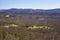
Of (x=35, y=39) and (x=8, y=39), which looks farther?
(x=35, y=39)

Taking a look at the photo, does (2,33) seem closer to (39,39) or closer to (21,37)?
(21,37)

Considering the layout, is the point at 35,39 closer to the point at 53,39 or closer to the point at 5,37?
the point at 53,39

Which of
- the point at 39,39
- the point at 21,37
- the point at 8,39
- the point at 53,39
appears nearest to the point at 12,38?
the point at 8,39

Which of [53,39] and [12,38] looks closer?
[12,38]

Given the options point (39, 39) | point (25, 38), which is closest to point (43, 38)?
point (39, 39)

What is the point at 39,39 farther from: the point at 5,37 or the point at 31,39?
the point at 5,37

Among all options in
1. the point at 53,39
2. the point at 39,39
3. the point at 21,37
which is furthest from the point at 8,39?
the point at 53,39

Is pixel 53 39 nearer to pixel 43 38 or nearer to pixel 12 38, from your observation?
pixel 43 38

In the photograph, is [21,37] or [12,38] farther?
[21,37]
